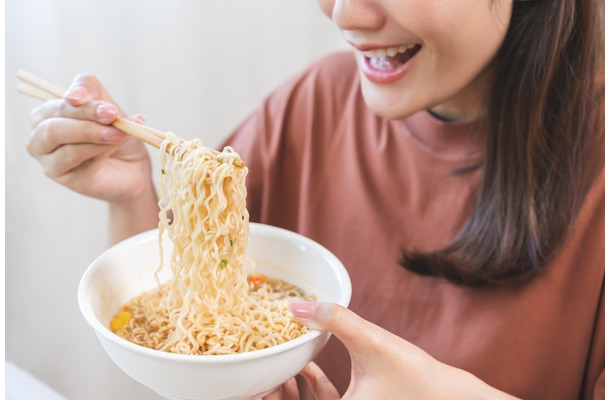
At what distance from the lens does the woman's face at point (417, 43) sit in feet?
3.36

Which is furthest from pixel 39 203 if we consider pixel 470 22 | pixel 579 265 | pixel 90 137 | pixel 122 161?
pixel 579 265

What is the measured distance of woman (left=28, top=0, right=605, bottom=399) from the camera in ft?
3.49

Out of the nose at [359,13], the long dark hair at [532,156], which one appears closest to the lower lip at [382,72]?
the nose at [359,13]

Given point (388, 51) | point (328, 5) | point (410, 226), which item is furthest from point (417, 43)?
point (410, 226)

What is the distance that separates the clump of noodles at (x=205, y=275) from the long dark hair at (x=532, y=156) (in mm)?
470

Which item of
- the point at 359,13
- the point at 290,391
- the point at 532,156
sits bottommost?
the point at 290,391

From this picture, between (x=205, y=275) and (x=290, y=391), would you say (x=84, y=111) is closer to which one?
(x=205, y=275)

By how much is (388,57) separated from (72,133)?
0.57 meters

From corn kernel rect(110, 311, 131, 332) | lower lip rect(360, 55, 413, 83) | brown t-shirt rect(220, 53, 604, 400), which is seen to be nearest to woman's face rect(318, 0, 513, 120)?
lower lip rect(360, 55, 413, 83)

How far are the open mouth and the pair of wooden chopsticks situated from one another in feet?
1.38

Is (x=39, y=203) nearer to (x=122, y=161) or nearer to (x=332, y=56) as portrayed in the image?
(x=122, y=161)

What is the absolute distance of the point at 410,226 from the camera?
1.36m

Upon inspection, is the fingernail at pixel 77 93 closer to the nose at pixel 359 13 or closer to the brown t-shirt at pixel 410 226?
the nose at pixel 359 13

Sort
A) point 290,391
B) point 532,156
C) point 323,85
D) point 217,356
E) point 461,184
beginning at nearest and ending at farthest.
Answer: point 217,356, point 290,391, point 532,156, point 461,184, point 323,85
